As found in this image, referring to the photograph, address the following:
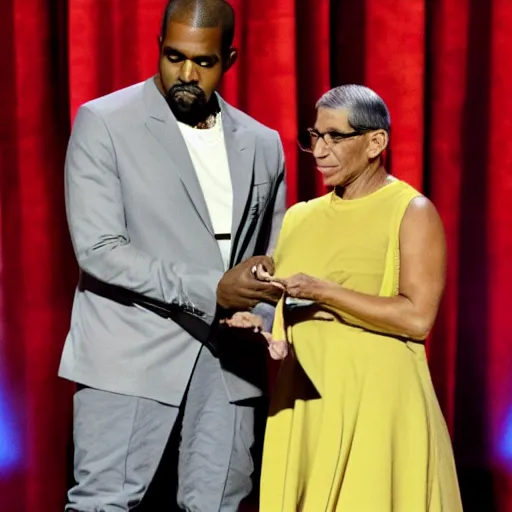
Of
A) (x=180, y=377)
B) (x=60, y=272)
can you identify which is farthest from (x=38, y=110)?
(x=180, y=377)

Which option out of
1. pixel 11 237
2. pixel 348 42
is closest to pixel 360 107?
pixel 348 42

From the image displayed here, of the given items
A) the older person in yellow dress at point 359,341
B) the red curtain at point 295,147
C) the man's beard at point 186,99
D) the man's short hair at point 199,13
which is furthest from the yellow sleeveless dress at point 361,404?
the red curtain at point 295,147

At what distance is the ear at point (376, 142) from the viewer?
7.15ft

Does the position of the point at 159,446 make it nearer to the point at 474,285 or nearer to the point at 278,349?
the point at 278,349

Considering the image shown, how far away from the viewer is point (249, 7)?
114 inches

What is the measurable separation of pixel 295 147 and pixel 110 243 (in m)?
0.89

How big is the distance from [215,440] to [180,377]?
0.61ft

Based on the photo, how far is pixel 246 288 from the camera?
6.94ft

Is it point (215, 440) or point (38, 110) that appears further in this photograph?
point (38, 110)

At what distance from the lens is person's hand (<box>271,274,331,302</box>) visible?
2074mm

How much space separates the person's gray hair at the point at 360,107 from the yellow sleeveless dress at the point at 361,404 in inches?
5.3

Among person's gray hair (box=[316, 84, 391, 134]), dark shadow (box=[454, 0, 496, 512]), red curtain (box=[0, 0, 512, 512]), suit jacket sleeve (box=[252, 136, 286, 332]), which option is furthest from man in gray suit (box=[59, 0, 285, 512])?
dark shadow (box=[454, 0, 496, 512])

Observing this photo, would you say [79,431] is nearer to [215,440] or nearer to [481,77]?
[215,440]

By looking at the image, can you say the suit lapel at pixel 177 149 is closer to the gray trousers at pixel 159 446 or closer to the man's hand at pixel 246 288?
the man's hand at pixel 246 288
